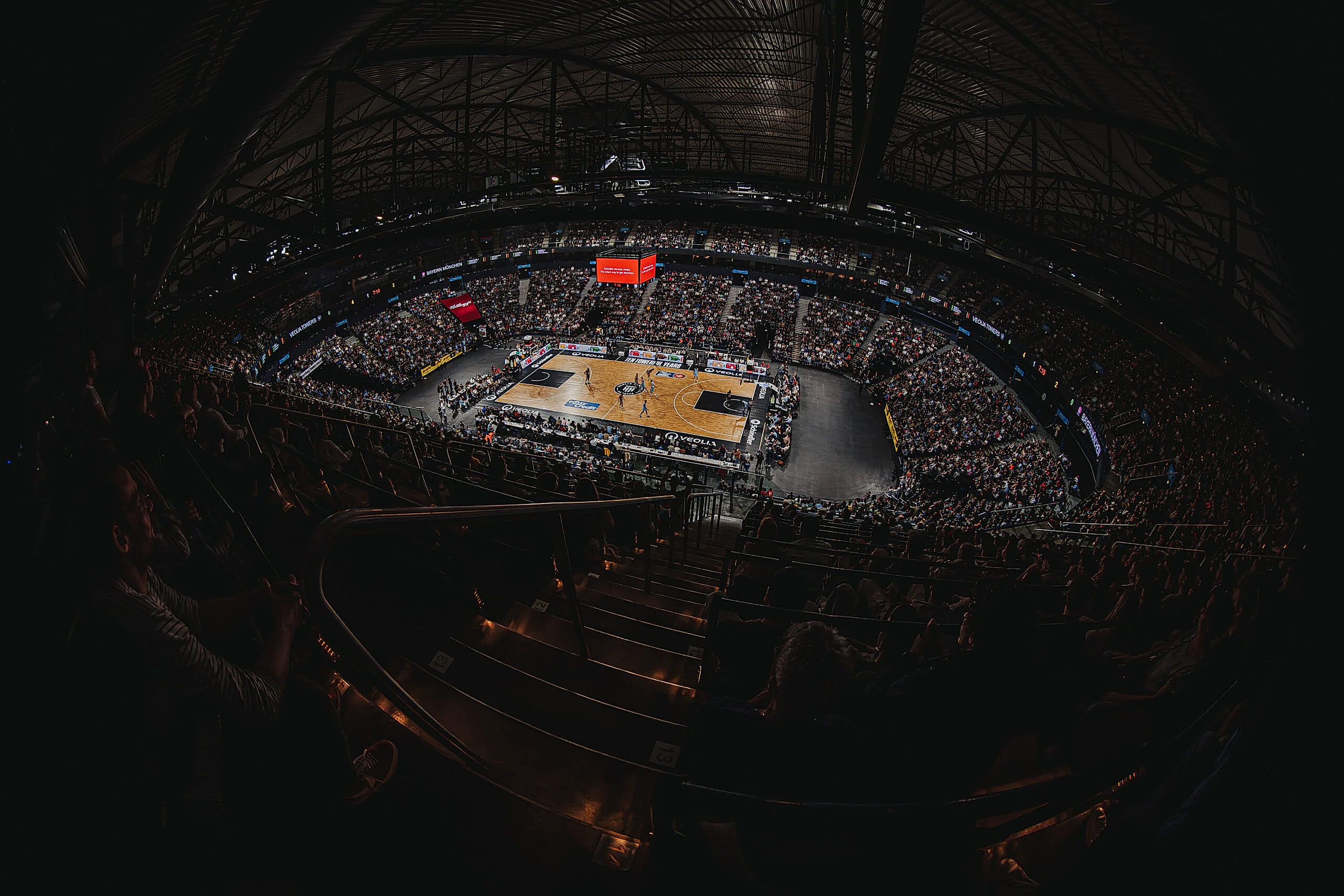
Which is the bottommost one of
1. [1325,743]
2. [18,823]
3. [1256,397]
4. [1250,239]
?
[18,823]

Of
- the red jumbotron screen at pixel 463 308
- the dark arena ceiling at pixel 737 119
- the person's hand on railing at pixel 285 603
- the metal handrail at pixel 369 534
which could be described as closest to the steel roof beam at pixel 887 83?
the dark arena ceiling at pixel 737 119

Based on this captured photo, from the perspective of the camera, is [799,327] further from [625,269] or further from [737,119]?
[737,119]

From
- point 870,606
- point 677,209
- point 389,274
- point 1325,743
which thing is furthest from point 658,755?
point 389,274

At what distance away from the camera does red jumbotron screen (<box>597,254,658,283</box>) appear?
36.4 m

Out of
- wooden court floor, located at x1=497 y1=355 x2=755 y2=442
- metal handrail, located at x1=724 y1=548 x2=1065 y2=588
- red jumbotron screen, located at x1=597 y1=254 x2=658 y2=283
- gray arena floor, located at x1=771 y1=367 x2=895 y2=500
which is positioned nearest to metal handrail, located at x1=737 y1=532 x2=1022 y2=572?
metal handrail, located at x1=724 y1=548 x2=1065 y2=588

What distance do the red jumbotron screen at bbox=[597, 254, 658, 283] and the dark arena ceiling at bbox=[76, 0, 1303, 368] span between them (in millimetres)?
8170

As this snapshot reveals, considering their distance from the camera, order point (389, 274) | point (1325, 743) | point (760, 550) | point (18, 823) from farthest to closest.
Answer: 1. point (389, 274)
2. point (760, 550)
3. point (1325, 743)
4. point (18, 823)

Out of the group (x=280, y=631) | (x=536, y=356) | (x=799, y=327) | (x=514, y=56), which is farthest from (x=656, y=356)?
(x=280, y=631)

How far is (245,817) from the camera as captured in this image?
7.00ft

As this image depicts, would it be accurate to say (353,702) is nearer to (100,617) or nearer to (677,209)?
(100,617)

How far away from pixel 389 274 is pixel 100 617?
46466 millimetres

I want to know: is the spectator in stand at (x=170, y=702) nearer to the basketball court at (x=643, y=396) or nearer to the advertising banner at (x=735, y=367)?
the basketball court at (x=643, y=396)

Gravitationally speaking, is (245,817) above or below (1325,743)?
below

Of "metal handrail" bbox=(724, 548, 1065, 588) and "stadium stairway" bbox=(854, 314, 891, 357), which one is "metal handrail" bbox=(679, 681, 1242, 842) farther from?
"stadium stairway" bbox=(854, 314, 891, 357)
